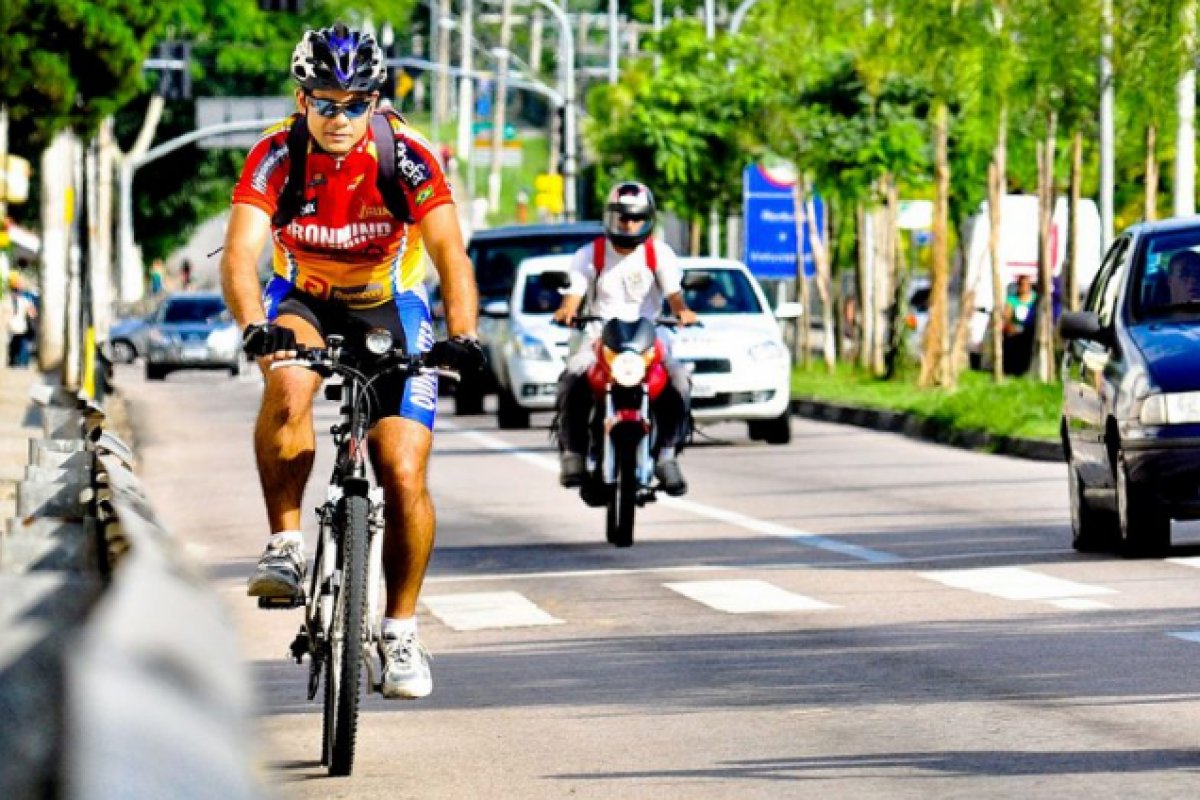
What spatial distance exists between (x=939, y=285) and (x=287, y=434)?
2551cm

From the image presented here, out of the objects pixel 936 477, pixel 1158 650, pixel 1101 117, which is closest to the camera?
pixel 1158 650

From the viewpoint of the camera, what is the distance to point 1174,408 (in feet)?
46.1

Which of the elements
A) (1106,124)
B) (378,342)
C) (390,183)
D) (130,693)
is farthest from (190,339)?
(130,693)

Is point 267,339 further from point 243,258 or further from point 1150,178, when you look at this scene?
point 1150,178

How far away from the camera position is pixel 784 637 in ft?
36.9

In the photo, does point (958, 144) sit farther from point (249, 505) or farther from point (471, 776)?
point (471, 776)

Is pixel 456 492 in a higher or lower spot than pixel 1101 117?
lower

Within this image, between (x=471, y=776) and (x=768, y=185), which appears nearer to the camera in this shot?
(x=471, y=776)

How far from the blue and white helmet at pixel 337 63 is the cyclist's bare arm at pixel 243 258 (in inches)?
15.4

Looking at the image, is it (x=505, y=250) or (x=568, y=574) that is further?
(x=505, y=250)

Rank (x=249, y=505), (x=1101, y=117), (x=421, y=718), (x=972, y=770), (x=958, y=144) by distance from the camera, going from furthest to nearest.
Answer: (x=958, y=144), (x=1101, y=117), (x=249, y=505), (x=421, y=718), (x=972, y=770)

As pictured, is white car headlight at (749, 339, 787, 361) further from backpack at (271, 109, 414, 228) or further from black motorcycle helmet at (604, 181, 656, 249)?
backpack at (271, 109, 414, 228)

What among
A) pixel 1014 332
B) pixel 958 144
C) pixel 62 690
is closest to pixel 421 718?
pixel 62 690

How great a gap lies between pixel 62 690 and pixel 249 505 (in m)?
17.4
